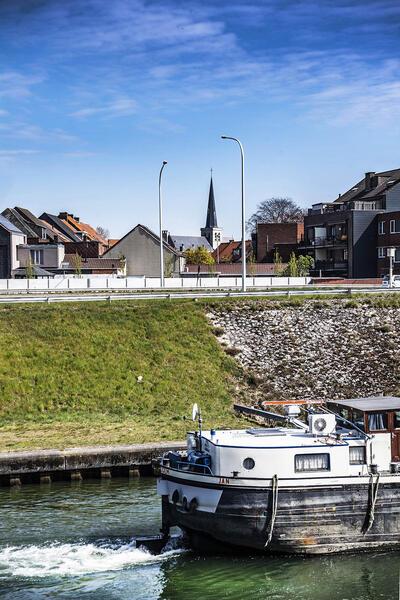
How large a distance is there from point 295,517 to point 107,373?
1826 centimetres

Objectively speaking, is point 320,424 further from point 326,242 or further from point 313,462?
point 326,242

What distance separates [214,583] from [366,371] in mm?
22155

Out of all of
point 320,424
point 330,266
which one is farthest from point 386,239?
point 320,424

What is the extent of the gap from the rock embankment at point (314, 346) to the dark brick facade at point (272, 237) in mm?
61516

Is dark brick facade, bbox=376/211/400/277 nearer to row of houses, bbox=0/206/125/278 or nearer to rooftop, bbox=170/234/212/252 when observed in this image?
row of houses, bbox=0/206/125/278

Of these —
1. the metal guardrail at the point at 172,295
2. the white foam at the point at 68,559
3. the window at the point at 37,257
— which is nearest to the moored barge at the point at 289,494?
the white foam at the point at 68,559

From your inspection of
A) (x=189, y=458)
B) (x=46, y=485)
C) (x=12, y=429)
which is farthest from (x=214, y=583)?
(x=12, y=429)

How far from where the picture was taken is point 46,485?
2877cm

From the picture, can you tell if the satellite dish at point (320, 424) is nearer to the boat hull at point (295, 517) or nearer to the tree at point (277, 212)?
the boat hull at point (295, 517)

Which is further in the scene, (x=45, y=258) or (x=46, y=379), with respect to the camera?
(x=45, y=258)

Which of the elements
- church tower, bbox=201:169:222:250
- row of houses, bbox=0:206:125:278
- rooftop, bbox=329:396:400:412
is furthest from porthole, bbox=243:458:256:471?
church tower, bbox=201:169:222:250

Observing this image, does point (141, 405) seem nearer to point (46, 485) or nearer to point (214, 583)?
point (46, 485)

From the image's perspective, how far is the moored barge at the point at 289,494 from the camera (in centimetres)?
2120

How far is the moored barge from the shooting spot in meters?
21.2
